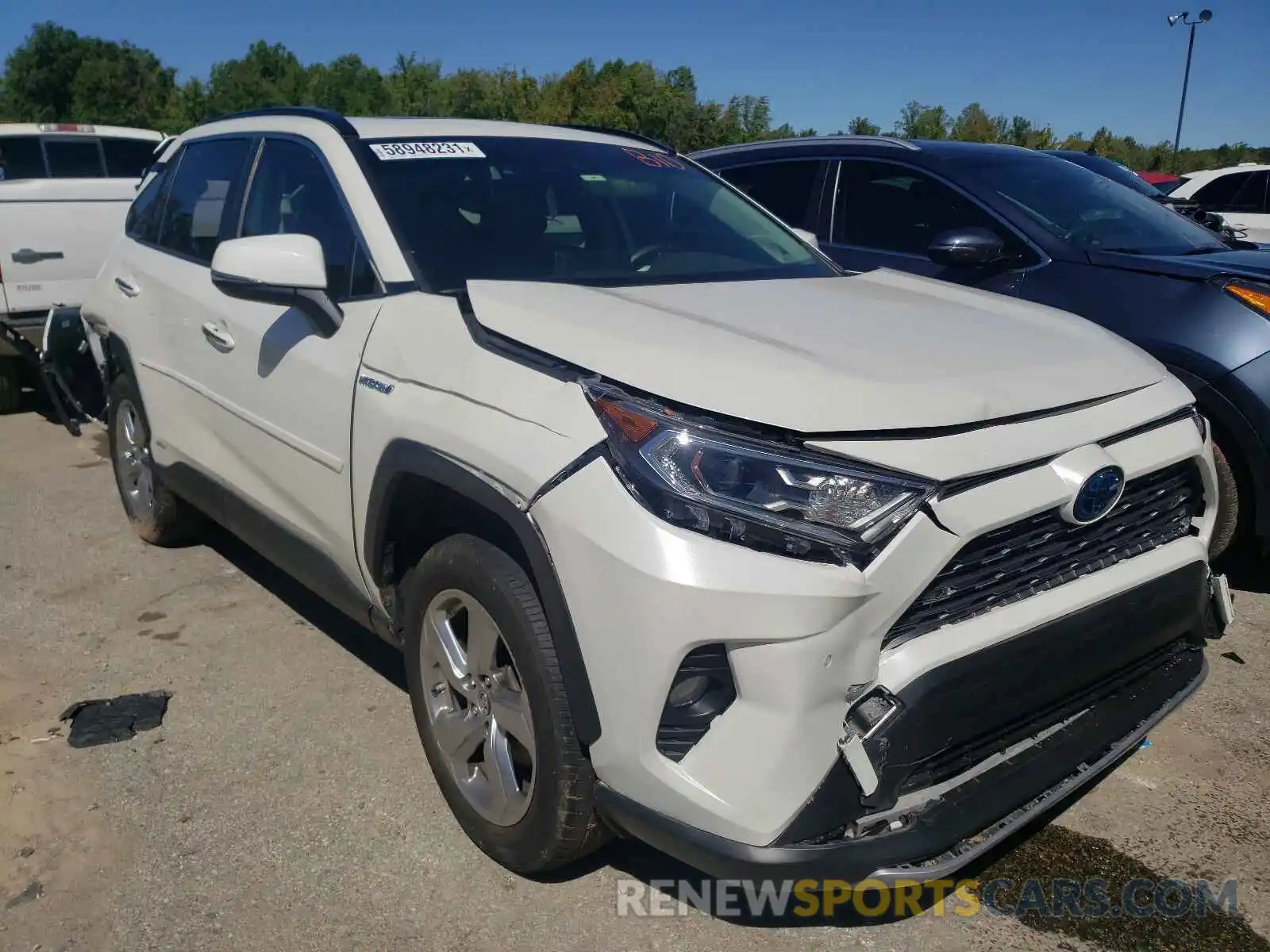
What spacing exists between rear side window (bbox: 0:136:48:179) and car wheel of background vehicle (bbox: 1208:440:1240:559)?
837 cm

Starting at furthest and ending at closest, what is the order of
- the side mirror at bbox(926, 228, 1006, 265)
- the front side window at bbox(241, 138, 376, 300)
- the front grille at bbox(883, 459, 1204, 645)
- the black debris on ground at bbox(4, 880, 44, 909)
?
the side mirror at bbox(926, 228, 1006, 265), the front side window at bbox(241, 138, 376, 300), the black debris on ground at bbox(4, 880, 44, 909), the front grille at bbox(883, 459, 1204, 645)

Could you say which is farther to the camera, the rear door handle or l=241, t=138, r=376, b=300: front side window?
the rear door handle

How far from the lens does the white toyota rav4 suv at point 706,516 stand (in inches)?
77.2

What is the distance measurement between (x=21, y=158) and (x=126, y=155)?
0.89 metres

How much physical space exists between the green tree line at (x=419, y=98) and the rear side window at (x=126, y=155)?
26250 millimetres

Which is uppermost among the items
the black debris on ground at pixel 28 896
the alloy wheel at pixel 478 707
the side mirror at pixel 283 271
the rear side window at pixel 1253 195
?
the side mirror at pixel 283 271

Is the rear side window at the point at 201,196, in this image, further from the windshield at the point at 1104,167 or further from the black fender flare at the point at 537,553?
the windshield at the point at 1104,167

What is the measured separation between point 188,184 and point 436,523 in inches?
97.4

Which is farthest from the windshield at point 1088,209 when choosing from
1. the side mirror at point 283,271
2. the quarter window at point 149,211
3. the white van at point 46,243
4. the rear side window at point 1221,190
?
the rear side window at point 1221,190

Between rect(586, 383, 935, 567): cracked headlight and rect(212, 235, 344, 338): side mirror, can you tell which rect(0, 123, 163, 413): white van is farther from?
rect(586, 383, 935, 567): cracked headlight

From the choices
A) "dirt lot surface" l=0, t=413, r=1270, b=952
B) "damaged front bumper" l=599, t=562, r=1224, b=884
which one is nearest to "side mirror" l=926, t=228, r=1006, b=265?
"dirt lot surface" l=0, t=413, r=1270, b=952

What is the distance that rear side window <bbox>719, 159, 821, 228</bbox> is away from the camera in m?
5.54

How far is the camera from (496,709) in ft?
8.22

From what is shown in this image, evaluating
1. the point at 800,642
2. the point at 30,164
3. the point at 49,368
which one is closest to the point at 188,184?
the point at 49,368
